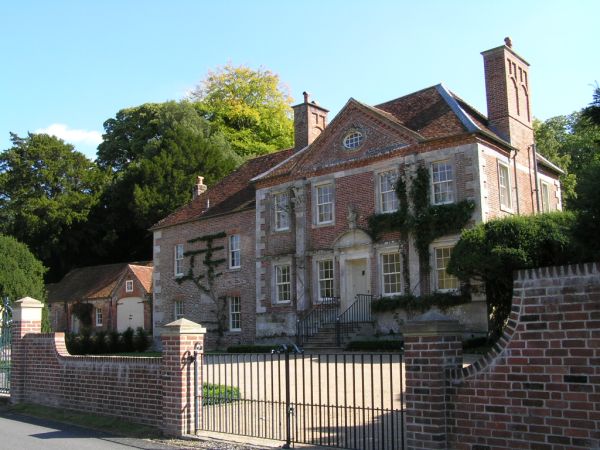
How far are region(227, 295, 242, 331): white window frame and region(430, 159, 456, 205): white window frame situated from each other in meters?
10.8

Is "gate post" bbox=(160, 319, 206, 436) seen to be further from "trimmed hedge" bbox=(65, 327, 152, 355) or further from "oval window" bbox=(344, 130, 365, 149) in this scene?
"trimmed hedge" bbox=(65, 327, 152, 355)

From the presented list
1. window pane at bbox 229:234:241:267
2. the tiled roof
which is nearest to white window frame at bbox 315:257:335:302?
window pane at bbox 229:234:241:267

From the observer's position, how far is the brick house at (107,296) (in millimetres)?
40781

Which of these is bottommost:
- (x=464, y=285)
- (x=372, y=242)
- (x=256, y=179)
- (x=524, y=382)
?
(x=524, y=382)

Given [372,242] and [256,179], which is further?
[256,179]

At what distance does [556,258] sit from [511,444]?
13985mm

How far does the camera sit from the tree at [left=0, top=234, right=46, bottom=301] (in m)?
34.9

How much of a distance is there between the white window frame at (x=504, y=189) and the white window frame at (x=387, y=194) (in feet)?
12.2

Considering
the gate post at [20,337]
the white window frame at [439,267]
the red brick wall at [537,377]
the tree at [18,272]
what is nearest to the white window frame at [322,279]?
the white window frame at [439,267]

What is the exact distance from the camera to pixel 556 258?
1964 centimetres

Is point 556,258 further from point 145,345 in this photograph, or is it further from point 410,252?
point 145,345

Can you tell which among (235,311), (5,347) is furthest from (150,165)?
(5,347)

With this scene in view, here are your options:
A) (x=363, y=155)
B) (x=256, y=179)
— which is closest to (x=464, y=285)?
(x=363, y=155)

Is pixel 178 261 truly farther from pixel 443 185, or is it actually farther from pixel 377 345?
pixel 443 185
